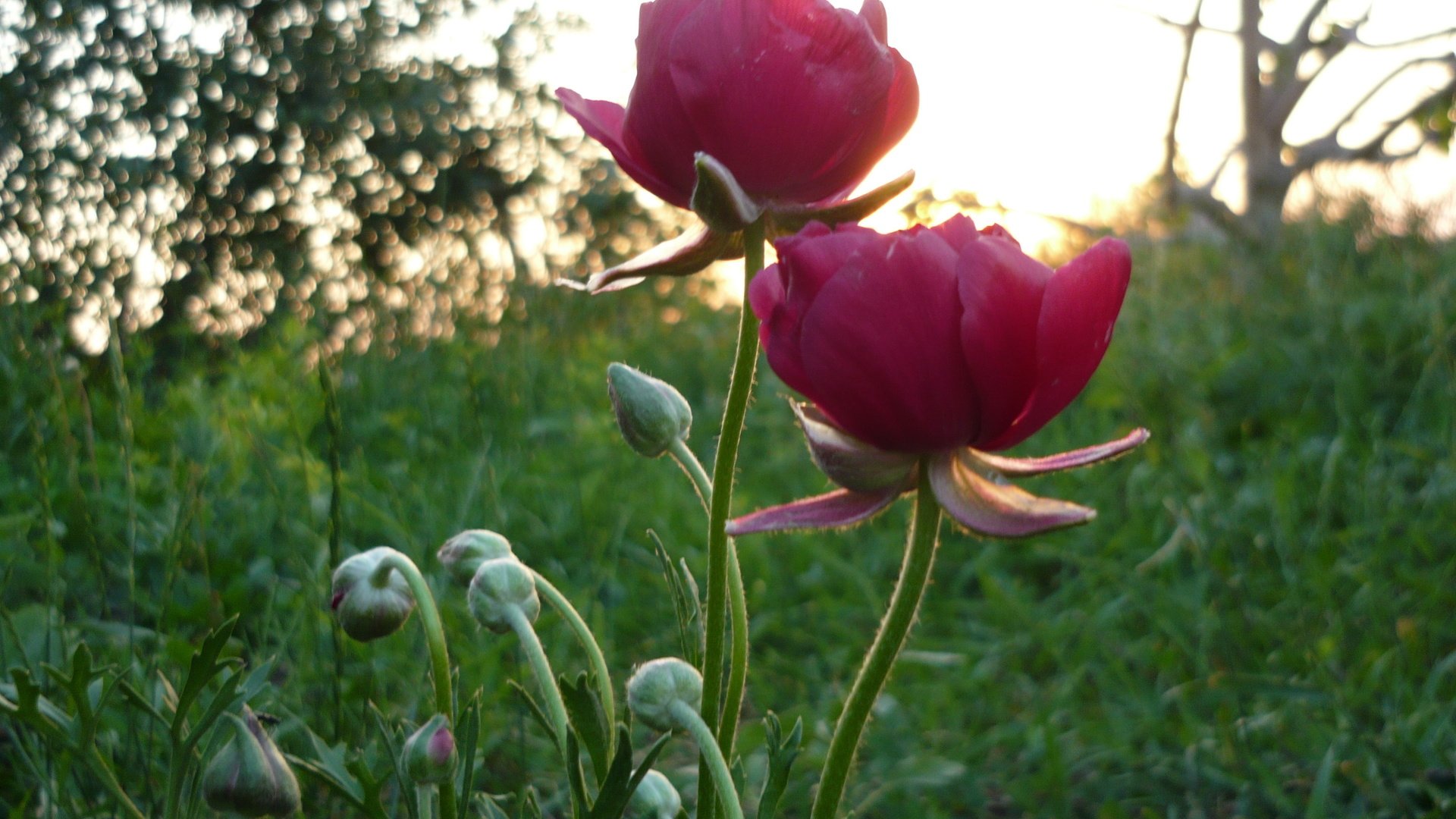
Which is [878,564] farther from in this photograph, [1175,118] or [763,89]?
[1175,118]

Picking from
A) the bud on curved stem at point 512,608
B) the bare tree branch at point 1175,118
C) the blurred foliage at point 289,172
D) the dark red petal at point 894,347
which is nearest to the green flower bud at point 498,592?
the bud on curved stem at point 512,608

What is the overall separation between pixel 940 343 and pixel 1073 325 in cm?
6

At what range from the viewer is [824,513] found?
0.61m

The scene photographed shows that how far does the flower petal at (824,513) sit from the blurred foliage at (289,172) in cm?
118

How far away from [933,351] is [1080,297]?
8 cm

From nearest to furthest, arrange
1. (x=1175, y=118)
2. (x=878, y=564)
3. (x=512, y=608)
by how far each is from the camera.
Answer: (x=512, y=608) → (x=878, y=564) → (x=1175, y=118)

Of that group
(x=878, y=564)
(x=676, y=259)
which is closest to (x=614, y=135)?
(x=676, y=259)

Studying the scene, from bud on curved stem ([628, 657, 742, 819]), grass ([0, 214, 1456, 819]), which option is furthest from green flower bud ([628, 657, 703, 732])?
grass ([0, 214, 1456, 819])

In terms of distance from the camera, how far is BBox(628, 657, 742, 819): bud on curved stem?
60 cm

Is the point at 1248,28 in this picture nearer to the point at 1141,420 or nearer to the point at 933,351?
the point at 1141,420

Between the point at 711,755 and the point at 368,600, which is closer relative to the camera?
the point at 711,755

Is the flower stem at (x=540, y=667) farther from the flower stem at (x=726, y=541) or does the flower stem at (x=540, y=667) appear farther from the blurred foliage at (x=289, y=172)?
the blurred foliage at (x=289, y=172)

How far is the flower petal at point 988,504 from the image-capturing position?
545 millimetres

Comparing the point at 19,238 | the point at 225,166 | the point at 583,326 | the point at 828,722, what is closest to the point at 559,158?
the point at 583,326
